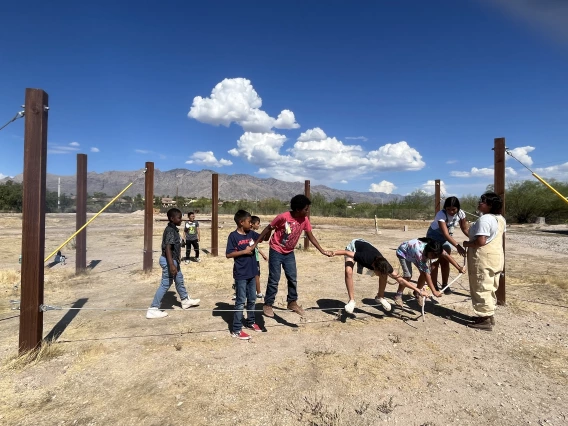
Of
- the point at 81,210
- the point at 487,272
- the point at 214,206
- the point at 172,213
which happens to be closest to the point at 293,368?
the point at 172,213

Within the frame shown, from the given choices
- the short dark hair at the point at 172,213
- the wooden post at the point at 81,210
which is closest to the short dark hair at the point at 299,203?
the short dark hair at the point at 172,213

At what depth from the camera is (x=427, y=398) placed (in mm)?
3039

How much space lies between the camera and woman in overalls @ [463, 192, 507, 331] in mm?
4536

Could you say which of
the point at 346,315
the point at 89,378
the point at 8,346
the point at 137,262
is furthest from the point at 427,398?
the point at 137,262

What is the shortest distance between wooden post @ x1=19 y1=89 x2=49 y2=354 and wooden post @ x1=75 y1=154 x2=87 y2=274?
4702mm

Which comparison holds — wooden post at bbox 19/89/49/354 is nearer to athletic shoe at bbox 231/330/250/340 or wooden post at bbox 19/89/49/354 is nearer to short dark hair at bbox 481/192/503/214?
athletic shoe at bbox 231/330/250/340

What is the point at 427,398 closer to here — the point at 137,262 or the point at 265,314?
the point at 265,314

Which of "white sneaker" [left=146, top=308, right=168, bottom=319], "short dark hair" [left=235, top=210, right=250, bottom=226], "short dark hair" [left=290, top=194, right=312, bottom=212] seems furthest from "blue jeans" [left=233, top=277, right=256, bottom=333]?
"white sneaker" [left=146, top=308, right=168, bottom=319]

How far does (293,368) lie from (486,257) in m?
3.01

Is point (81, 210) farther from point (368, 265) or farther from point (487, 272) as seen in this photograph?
point (487, 272)

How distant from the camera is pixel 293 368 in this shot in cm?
355

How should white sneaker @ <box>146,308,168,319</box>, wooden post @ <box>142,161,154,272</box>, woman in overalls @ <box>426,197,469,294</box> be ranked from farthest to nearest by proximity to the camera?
wooden post @ <box>142,161,154,272</box> < woman in overalls @ <box>426,197,469,294</box> < white sneaker @ <box>146,308,168,319</box>

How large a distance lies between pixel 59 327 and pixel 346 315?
4.06m

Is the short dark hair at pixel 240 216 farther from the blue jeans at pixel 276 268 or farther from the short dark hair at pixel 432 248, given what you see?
the short dark hair at pixel 432 248
